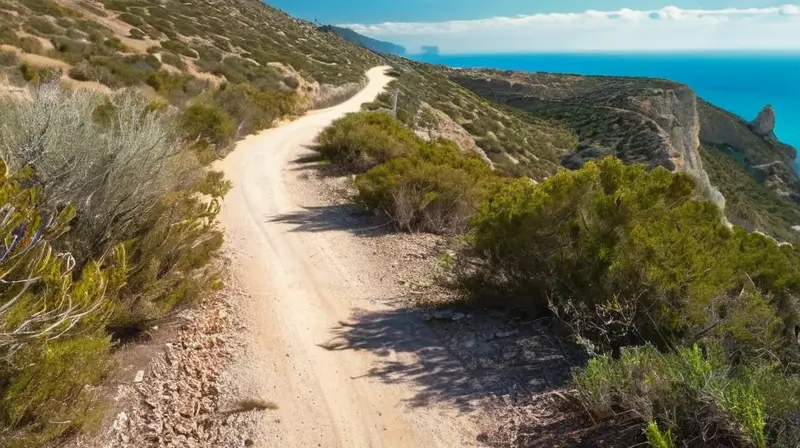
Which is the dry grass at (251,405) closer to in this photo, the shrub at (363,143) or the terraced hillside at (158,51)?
the shrub at (363,143)

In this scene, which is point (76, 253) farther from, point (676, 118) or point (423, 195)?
point (676, 118)

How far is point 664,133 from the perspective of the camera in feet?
139

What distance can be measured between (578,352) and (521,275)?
3.68 ft

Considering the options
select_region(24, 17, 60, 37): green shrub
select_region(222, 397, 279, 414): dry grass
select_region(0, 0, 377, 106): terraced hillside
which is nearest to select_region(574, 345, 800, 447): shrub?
select_region(222, 397, 279, 414): dry grass

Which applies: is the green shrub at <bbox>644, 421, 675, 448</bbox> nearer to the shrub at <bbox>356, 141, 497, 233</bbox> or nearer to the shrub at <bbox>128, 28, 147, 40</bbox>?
the shrub at <bbox>356, 141, 497, 233</bbox>

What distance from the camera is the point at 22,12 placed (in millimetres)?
24109

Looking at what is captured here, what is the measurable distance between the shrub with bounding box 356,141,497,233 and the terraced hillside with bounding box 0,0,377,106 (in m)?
10.1

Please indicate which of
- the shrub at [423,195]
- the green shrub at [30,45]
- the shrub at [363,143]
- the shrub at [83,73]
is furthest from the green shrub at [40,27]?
the shrub at [423,195]

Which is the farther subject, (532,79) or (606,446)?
(532,79)

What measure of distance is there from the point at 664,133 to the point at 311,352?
4451 centimetres

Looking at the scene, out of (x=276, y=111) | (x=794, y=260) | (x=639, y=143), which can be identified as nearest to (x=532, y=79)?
(x=639, y=143)

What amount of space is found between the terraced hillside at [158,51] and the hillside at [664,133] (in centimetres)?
1998

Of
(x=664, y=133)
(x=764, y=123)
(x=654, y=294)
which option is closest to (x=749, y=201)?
(x=664, y=133)

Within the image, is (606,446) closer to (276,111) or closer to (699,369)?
(699,369)
